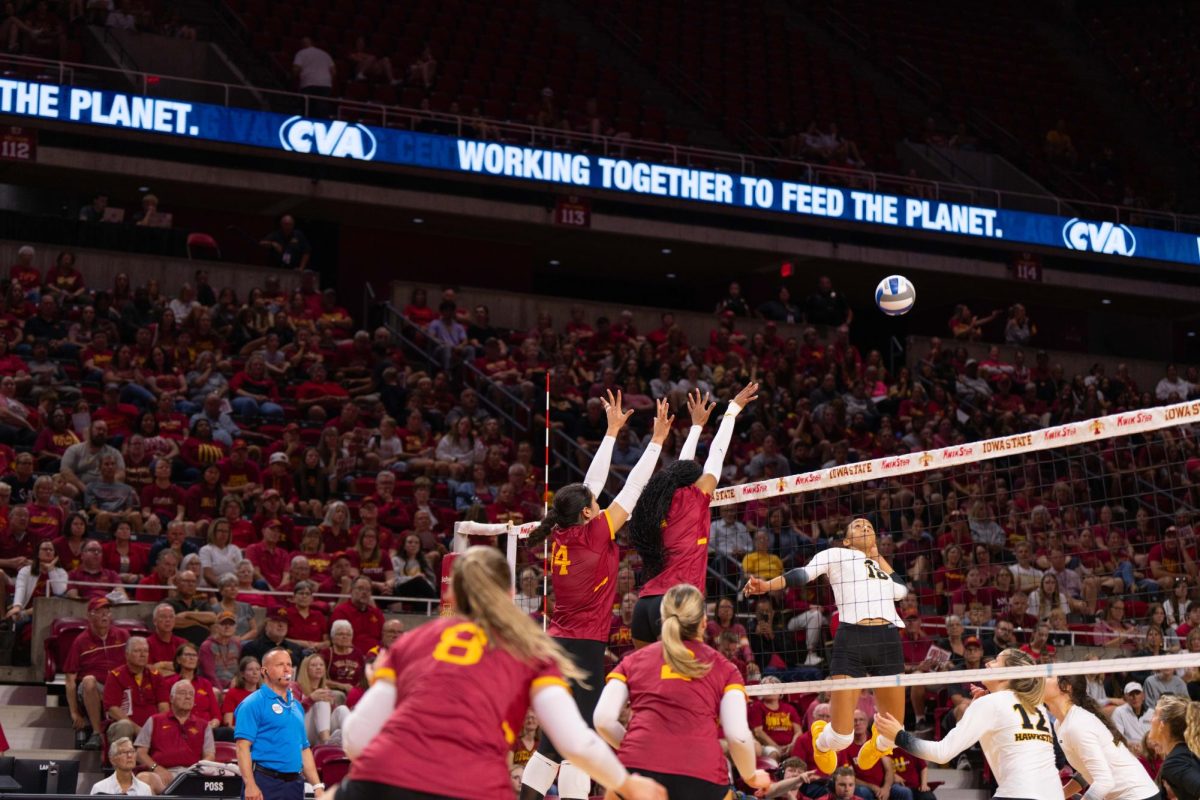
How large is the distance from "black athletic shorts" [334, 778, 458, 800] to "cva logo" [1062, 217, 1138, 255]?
82.8 feet

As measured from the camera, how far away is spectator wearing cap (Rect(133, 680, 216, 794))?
12.9 meters

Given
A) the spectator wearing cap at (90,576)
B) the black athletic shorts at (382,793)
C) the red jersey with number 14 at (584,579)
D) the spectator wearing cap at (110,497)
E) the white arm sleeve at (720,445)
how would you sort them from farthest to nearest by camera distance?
the spectator wearing cap at (110,497), the spectator wearing cap at (90,576), the white arm sleeve at (720,445), the red jersey with number 14 at (584,579), the black athletic shorts at (382,793)

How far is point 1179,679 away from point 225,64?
17.5 meters

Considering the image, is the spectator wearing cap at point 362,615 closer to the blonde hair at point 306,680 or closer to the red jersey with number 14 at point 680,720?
the blonde hair at point 306,680

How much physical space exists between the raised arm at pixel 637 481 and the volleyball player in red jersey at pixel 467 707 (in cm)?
395

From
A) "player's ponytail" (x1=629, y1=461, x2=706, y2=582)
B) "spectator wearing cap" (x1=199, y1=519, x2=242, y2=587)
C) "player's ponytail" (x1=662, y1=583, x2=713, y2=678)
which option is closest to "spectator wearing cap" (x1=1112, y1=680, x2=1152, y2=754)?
"player's ponytail" (x1=629, y1=461, x2=706, y2=582)

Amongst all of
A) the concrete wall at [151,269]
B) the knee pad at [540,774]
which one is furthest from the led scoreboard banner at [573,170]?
the knee pad at [540,774]

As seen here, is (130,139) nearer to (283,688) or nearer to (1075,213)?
(283,688)

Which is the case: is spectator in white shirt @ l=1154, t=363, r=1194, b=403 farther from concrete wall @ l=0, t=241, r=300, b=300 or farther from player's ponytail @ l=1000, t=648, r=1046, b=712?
player's ponytail @ l=1000, t=648, r=1046, b=712

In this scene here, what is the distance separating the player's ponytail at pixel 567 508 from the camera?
925 centimetres

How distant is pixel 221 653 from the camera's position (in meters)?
14.5

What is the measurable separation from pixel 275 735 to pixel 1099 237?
72.8ft

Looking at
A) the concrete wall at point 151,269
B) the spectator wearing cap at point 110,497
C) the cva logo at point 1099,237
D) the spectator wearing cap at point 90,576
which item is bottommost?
the spectator wearing cap at point 90,576

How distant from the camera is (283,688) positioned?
10711 millimetres
